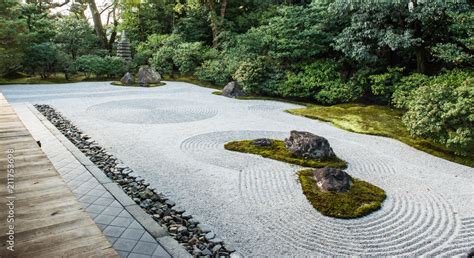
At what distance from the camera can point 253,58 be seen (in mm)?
12750

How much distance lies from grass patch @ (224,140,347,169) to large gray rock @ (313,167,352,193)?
0.72 meters

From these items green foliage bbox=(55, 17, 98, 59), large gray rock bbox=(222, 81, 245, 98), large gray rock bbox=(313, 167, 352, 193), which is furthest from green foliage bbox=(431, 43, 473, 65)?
green foliage bbox=(55, 17, 98, 59)

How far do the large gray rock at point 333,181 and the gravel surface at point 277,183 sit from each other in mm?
343

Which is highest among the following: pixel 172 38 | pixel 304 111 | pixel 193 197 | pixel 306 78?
pixel 172 38

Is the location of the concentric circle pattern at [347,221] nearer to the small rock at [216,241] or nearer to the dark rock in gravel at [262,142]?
the small rock at [216,241]

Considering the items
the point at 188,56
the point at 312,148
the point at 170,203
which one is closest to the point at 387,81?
the point at 312,148

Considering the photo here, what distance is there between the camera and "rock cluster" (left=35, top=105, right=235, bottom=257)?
2.94m

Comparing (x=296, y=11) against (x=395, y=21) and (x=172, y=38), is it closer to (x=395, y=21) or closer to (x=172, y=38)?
(x=395, y=21)

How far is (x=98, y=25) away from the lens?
21156 mm

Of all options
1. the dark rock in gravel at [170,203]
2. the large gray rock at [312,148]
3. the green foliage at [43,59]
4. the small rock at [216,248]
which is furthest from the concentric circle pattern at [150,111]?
the green foliage at [43,59]

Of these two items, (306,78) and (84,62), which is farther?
(84,62)

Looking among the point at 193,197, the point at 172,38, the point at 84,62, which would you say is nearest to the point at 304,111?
the point at 193,197

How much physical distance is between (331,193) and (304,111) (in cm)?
567

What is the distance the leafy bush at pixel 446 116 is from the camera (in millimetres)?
5531
